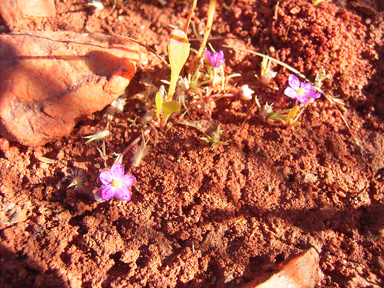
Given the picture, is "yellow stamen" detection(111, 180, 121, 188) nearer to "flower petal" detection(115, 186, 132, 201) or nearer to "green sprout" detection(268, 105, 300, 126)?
"flower petal" detection(115, 186, 132, 201)

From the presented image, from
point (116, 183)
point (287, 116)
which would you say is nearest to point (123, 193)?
Answer: point (116, 183)

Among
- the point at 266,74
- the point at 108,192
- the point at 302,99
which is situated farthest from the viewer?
the point at 266,74

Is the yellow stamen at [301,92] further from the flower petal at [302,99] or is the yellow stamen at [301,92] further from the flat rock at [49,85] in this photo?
the flat rock at [49,85]

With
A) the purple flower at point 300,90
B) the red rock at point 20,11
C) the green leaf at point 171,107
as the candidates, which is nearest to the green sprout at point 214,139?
the green leaf at point 171,107

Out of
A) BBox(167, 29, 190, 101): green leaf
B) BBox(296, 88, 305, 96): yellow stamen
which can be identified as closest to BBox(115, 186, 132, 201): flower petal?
BBox(167, 29, 190, 101): green leaf

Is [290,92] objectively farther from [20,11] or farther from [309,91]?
[20,11]

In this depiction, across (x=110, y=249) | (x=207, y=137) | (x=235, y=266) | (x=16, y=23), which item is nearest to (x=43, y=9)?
(x=16, y=23)

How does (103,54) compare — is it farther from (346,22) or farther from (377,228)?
(377,228)
